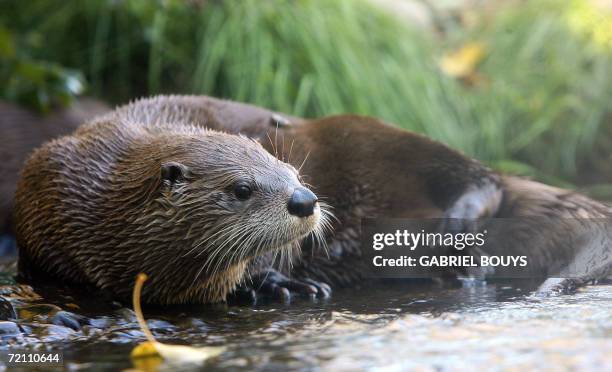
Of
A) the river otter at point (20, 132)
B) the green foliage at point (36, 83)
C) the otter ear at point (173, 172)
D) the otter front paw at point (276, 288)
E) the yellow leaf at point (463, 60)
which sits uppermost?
the yellow leaf at point (463, 60)

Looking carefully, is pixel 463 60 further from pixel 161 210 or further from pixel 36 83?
pixel 161 210

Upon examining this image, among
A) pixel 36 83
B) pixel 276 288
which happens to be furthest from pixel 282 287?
pixel 36 83

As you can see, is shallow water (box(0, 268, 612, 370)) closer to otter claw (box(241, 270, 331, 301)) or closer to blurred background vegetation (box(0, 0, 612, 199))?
otter claw (box(241, 270, 331, 301))

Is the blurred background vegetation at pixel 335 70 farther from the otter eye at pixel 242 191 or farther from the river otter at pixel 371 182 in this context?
the otter eye at pixel 242 191

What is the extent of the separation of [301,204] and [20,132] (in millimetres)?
2580

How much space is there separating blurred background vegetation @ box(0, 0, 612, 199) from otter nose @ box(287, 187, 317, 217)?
2.70 metres

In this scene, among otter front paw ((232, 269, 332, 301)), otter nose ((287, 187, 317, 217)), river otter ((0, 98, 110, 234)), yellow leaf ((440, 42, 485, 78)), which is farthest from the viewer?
yellow leaf ((440, 42, 485, 78))

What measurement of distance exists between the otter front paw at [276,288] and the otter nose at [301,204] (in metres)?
0.39

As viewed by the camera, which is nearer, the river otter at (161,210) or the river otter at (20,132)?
the river otter at (161,210)

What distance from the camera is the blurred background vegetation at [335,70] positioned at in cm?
587

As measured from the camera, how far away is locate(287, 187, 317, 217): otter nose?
9.64 feet

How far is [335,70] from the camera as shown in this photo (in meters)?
5.97

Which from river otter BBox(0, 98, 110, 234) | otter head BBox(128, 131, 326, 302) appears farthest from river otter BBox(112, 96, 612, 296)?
river otter BBox(0, 98, 110, 234)

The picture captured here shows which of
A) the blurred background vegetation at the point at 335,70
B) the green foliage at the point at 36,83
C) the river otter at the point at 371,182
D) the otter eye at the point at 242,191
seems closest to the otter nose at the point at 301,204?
the otter eye at the point at 242,191
